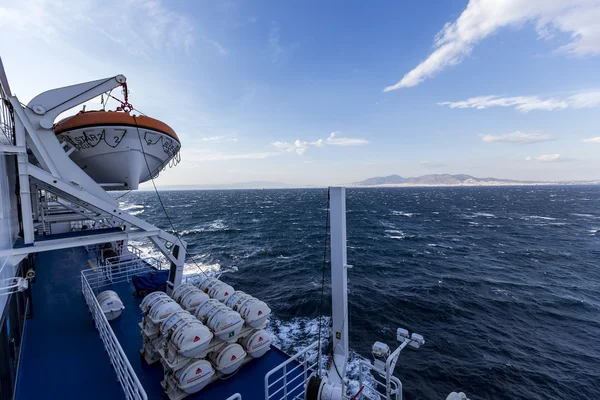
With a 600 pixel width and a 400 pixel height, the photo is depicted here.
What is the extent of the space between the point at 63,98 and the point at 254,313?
7334 millimetres

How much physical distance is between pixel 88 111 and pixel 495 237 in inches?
1767

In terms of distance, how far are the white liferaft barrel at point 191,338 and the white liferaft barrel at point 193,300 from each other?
1039 mm

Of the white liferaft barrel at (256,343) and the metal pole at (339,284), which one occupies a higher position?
the metal pole at (339,284)

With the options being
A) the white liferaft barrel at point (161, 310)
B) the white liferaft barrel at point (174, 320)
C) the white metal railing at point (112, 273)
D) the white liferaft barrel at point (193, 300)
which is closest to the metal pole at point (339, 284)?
the white liferaft barrel at point (174, 320)

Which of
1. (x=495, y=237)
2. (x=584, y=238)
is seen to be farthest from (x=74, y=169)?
(x=584, y=238)

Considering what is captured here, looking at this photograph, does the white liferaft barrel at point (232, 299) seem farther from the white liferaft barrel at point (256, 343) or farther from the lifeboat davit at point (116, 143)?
the lifeboat davit at point (116, 143)

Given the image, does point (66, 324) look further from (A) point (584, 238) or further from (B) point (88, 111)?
(A) point (584, 238)

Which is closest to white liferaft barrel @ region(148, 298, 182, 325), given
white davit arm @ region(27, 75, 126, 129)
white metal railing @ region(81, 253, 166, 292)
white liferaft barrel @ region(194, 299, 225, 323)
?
white liferaft barrel @ region(194, 299, 225, 323)

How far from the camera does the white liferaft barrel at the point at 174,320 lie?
5223mm

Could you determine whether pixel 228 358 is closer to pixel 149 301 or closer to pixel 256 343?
pixel 256 343

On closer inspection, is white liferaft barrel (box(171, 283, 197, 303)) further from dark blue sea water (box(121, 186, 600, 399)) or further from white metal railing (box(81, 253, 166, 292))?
dark blue sea water (box(121, 186, 600, 399))

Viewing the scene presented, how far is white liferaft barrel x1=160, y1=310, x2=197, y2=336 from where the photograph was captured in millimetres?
5223

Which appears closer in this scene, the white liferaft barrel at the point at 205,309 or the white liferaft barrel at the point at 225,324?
the white liferaft barrel at the point at 225,324

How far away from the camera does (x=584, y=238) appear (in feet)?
120
